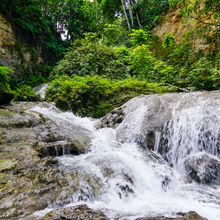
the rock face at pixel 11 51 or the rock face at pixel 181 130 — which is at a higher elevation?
the rock face at pixel 11 51

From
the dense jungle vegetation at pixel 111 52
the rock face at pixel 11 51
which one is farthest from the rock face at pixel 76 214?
the rock face at pixel 11 51

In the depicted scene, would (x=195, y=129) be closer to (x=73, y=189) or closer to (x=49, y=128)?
(x=73, y=189)

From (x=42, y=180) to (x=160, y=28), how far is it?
14766 millimetres

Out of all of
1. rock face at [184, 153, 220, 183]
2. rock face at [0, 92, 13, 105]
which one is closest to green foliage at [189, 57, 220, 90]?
rock face at [184, 153, 220, 183]

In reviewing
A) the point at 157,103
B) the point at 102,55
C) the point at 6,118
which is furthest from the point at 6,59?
the point at 157,103

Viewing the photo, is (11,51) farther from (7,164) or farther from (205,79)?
(205,79)

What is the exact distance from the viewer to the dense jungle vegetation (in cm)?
613

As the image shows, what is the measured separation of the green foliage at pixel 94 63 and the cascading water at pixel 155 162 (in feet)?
18.3

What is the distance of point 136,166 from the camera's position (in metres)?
2.82

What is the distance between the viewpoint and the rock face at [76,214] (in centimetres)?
146

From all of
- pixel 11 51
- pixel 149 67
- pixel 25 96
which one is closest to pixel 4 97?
pixel 25 96

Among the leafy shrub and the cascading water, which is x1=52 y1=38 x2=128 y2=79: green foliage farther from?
the cascading water

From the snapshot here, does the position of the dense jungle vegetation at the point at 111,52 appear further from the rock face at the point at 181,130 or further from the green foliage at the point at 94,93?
the rock face at the point at 181,130

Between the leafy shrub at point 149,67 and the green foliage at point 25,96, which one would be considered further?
the leafy shrub at point 149,67
